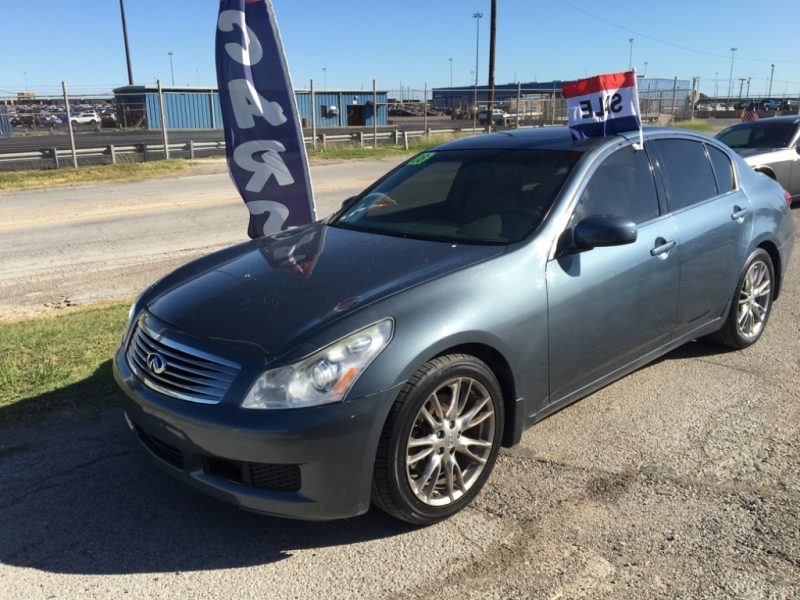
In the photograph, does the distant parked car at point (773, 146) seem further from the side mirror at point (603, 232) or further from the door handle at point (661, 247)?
the side mirror at point (603, 232)

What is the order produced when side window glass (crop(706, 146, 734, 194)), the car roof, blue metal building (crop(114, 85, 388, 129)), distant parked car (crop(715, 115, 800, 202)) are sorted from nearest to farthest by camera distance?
the car roof < side window glass (crop(706, 146, 734, 194)) < distant parked car (crop(715, 115, 800, 202)) < blue metal building (crop(114, 85, 388, 129))

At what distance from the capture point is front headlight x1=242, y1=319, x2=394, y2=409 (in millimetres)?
2818

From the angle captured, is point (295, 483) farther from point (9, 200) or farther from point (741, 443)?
point (9, 200)

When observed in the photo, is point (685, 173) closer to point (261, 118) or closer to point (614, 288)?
point (614, 288)

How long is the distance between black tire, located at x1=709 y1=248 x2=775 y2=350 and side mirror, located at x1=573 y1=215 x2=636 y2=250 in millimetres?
1830

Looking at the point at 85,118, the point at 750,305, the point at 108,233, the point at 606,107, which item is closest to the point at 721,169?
the point at 750,305

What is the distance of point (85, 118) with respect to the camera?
2847 cm

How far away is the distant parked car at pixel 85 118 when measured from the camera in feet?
87.4

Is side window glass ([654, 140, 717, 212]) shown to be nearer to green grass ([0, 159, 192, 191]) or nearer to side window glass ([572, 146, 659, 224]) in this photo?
side window glass ([572, 146, 659, 224])

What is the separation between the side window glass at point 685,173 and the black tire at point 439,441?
204 centimetres

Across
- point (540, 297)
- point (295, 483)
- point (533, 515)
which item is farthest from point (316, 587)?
point (540, 297)

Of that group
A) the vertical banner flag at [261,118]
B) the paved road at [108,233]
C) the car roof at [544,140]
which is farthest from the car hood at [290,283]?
the paved road at [108,233]

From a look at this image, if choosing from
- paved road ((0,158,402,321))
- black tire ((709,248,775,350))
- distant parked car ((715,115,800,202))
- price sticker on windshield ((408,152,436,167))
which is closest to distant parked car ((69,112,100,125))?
paved road ((0,158,402,321))

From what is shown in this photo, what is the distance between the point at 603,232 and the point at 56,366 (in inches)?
145
